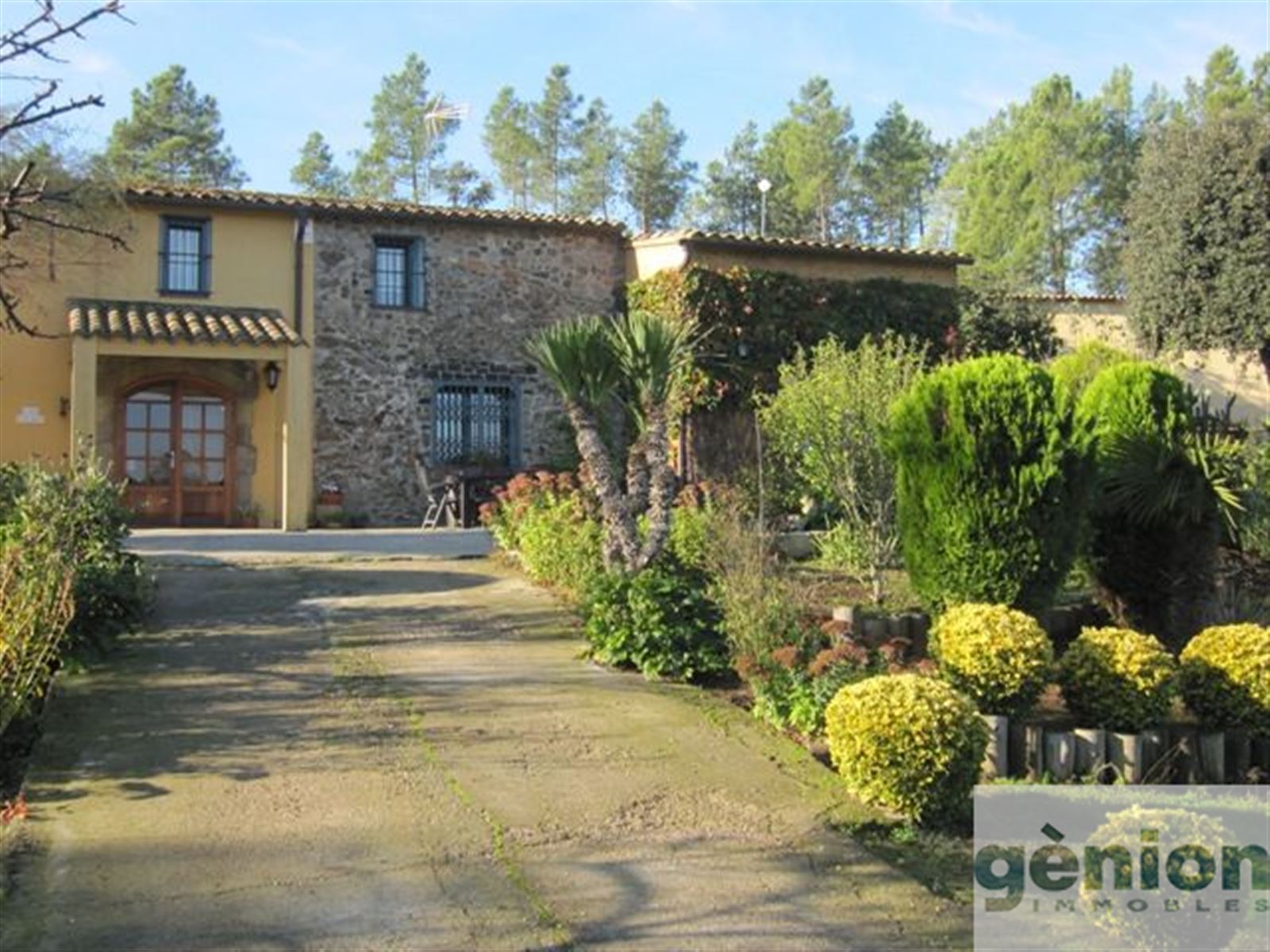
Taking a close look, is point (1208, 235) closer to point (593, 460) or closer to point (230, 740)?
point (593, 460)

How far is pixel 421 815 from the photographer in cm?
527

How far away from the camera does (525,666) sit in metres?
7.86

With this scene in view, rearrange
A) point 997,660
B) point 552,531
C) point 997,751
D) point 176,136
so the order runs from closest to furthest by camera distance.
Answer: point 997,751 < point 997,660 < point 552,531 < point 176,136

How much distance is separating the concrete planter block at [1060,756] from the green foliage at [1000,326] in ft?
46.7

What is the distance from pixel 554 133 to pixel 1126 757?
46437mm

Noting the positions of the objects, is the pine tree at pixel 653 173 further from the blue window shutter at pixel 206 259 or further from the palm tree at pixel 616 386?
the palm tree at pixel 616 386

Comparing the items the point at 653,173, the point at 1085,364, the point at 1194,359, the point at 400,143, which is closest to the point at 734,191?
the point at 653,173

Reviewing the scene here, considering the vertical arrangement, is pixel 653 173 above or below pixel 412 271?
above

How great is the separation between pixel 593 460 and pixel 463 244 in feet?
36.9

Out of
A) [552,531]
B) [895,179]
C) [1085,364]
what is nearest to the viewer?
[552,531]

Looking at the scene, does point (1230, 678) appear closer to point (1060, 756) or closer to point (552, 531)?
point (1060, 756)

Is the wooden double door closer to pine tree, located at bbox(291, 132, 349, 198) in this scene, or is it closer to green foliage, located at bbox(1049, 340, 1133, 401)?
green foliage, located at bbox(1049, 340, 1133, 401)

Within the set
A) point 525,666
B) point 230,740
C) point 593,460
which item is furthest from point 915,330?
point 230,740

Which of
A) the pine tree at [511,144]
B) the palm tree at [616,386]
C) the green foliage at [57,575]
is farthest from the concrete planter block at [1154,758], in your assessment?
the pine tree at [511,144]
